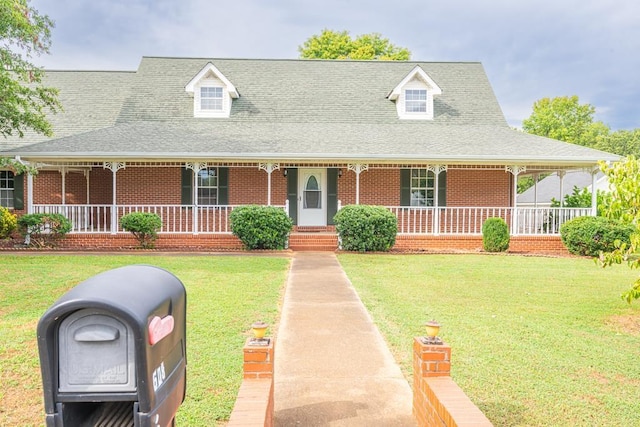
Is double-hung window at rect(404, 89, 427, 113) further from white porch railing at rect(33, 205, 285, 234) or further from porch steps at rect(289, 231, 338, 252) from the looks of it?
white porch railing at rect(33, 205, 285, 234)

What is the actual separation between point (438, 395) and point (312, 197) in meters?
13.5

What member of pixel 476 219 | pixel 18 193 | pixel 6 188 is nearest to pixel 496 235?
pixel 476 219

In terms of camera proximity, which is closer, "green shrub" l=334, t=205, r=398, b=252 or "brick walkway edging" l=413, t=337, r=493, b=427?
"brick walkway edging" l=413, t=337, r=493, b=427

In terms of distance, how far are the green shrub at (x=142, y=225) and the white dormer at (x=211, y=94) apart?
543 cm

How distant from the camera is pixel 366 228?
43.7 feet

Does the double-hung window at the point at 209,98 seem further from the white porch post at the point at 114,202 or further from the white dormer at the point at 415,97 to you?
the white dormer at the point at 415,97

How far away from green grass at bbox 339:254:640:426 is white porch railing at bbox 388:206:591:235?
4.01m

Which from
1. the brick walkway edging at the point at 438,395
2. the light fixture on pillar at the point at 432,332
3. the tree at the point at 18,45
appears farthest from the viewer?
the tree at the point at 18,45

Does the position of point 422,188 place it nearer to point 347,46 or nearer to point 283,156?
point 283,156

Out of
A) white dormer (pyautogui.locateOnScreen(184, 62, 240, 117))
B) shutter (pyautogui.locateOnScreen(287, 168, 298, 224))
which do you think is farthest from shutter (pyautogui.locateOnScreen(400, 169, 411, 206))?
white dormer (pyautogui.locateOnScreen(184, 62, 240, 117))

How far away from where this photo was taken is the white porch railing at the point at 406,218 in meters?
14.5

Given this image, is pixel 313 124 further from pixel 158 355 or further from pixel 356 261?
pixel 158 355

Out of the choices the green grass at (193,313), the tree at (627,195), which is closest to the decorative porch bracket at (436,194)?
the green grass at (193,313)

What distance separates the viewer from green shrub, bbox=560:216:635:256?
13.2m
